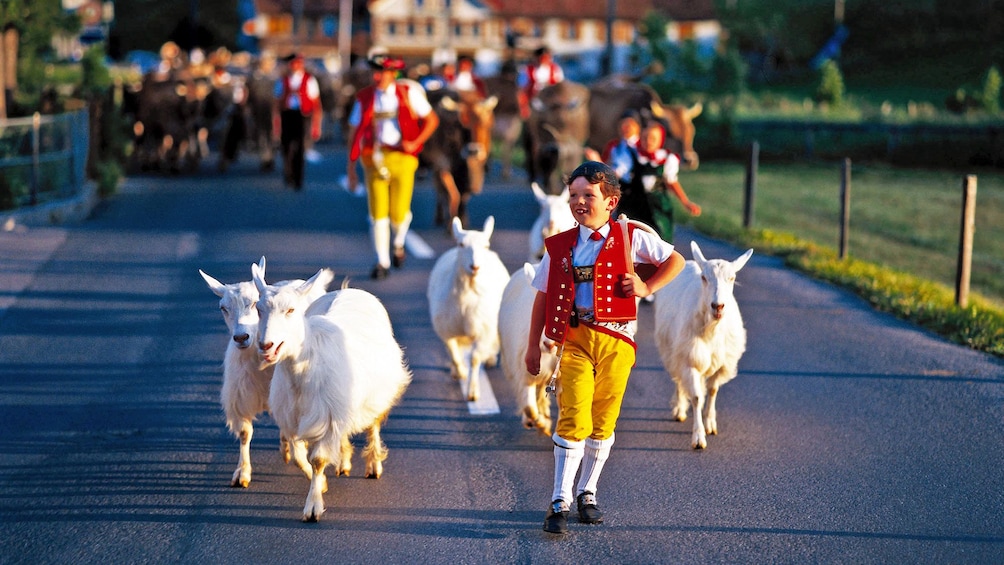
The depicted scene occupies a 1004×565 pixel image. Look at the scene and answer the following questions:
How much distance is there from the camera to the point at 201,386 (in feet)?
32.5

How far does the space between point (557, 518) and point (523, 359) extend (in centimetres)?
191

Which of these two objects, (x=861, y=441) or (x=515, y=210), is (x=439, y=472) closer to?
(x=861, y=441)

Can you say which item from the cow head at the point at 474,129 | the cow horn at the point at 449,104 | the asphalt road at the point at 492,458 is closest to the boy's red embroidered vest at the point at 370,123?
the asphalt road at the point at 492,458

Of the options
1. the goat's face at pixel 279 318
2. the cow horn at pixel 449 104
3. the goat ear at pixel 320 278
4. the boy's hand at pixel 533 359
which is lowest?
the boy's hand at pixel 533 359

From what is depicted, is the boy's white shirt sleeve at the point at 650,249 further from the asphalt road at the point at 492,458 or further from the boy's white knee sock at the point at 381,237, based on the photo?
the boy's white knee sock at the point at 381,237

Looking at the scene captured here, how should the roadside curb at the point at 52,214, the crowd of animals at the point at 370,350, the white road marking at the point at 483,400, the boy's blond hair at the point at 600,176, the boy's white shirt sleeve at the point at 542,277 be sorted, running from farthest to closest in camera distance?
the roadside curb at the point at 52,214 < the white road marking at the point at 483,400 < the crowd of animals at the point at 370,350 < the boy's white shirt sleeve at the point at 542,277 < the boy's blond hair at the point at 600,176

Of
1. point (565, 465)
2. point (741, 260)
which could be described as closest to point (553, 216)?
point (741, 260)

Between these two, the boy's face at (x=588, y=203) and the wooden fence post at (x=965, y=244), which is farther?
the wooden fence post at (x=965, y=244)

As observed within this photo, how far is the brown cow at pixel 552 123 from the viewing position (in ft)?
71.3

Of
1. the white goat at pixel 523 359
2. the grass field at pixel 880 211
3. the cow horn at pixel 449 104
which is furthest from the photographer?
the grass field at pixel 880 211

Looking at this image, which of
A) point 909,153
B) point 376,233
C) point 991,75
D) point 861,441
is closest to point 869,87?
point 991,75

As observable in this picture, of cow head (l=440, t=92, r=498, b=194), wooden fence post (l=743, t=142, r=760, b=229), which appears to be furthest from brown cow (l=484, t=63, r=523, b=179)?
wooden fence post (l=743, t=142, r=760, b=229)

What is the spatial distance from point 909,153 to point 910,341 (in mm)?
25191

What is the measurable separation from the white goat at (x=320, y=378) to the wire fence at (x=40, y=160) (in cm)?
1235
